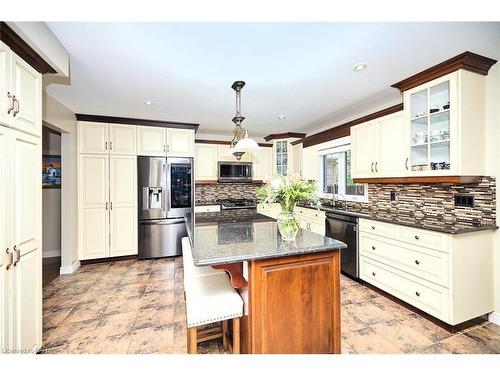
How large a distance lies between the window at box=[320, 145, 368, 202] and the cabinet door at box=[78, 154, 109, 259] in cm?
396

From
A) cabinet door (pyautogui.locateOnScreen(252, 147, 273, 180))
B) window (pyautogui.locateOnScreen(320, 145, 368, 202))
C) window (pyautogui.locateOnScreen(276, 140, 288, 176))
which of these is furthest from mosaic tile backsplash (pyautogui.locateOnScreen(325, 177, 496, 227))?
cabinet door (pyautogui.locateOnScreen(252, 147, 273, 180))

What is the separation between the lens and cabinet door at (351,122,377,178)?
3014mm

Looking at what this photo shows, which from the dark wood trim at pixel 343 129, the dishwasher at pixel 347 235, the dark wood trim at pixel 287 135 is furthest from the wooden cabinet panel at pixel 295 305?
the dark wood trim at pixel 287 135

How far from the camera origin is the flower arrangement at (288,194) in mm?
1606

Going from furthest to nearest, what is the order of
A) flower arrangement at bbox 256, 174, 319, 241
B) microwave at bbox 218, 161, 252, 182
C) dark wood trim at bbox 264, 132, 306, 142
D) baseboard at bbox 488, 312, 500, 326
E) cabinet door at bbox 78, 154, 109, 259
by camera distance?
dark wood trim at bbox 264, 132, 306, 142 < microwave at bbox 218, 161, 252, 182 < cabinet door at bbox 78, 154, 109, 259 < baseboard at bbox 488, 312, 500, 326 < flower arrangement at bbox 256, 174, 319, 241

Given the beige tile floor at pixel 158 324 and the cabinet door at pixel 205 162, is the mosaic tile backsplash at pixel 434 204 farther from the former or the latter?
the cabinet door at pixel 205 162

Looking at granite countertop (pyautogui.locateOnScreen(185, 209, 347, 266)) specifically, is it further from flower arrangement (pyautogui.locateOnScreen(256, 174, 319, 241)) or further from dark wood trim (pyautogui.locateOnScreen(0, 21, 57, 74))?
dark wood trim (pyautogui.locateOnScreen(0, 21, 57, 74))

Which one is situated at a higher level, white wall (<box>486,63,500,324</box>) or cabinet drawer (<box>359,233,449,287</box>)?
white wall (<box>486,63,500,324</box>)

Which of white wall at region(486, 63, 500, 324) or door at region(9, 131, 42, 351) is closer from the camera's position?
door at region(9, 131, 42, 351)

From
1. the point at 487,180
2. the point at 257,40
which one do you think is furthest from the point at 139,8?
the point at 487,180

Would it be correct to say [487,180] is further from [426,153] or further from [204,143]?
[204,143]

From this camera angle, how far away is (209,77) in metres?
2.37

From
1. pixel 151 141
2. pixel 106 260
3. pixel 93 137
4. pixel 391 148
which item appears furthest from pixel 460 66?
pixel 106 260

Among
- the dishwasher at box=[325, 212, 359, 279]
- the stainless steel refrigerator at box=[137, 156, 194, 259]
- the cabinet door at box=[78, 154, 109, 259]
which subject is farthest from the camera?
the stainless steel refrigerator at box=[137, 156, 194, 259]
